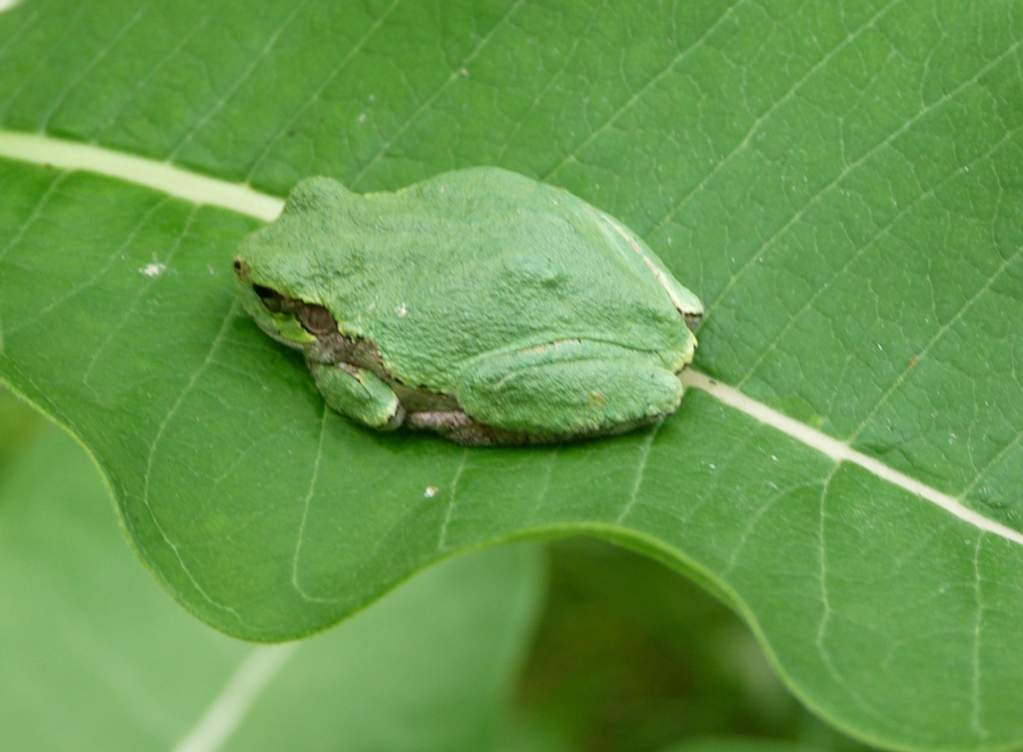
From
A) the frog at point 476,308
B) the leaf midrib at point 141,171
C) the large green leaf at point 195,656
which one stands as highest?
the frog at point 476,308

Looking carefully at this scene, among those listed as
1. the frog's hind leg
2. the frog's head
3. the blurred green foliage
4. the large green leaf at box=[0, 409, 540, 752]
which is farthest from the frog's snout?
the blurred green foliage

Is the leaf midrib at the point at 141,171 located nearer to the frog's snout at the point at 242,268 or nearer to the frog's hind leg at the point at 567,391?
the frog's snout at the point at 242,268

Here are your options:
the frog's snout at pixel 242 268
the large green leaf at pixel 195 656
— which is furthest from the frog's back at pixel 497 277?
the large green leaf at pixel 195 656

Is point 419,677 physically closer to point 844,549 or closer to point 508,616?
point 508,616

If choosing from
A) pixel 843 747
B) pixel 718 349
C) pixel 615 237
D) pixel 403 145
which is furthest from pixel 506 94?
pixel 843 747

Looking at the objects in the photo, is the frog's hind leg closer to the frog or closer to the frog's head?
the frog

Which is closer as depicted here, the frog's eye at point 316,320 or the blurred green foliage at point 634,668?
the frog's eye at point 316,320
